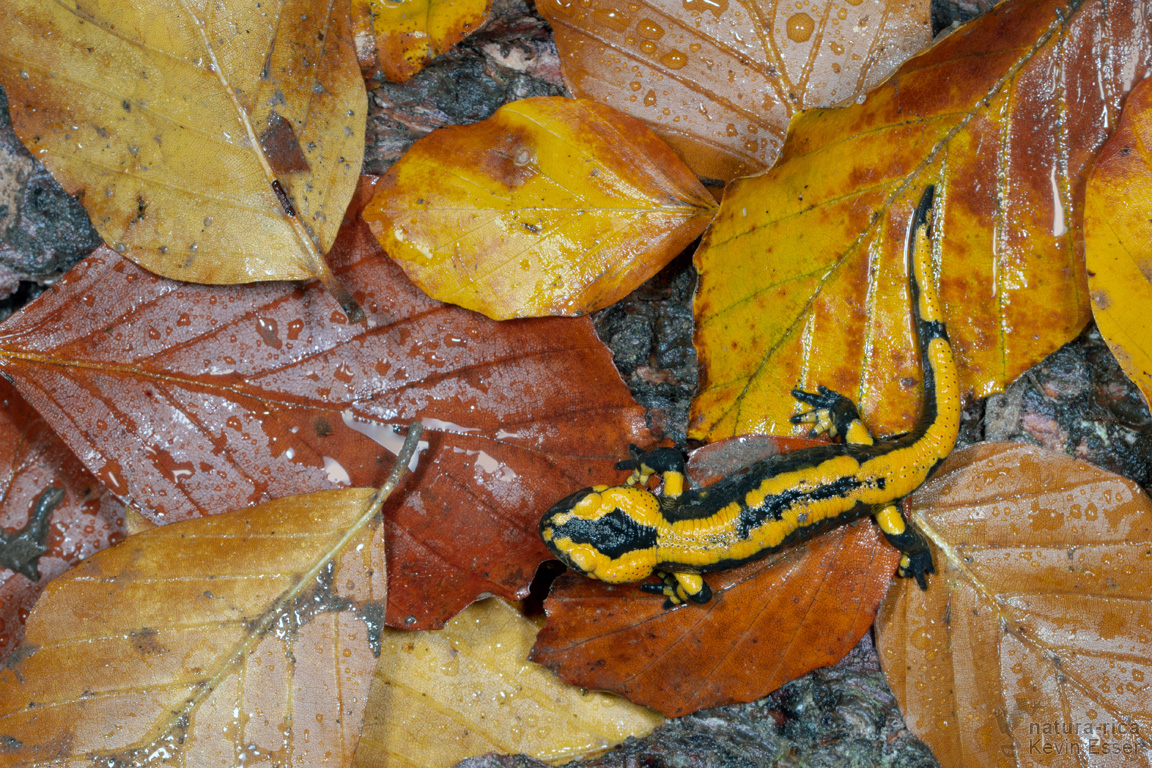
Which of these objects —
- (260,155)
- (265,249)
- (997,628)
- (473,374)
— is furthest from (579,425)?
(997,628)

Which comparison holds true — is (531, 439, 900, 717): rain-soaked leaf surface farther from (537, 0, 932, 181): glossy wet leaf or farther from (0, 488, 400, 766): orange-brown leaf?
(537, 0, 932, 181): glossy wet leaf

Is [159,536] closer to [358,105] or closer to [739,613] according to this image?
[358,105]

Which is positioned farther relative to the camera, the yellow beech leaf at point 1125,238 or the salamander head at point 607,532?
the salamander head at point 607,532

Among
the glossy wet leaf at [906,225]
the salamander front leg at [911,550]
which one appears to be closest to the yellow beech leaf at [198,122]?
the glossy wet leaf at [906,225]

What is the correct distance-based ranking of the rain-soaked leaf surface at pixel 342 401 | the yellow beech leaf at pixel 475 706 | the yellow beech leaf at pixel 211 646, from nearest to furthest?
the yellow beech leaf at pixel 211 646 < the rain-soaked leaf surface at pixel 342 401 < the yellow beech leaf at pixel 475 706

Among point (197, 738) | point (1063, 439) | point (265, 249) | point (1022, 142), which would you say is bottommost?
point (197, 738)

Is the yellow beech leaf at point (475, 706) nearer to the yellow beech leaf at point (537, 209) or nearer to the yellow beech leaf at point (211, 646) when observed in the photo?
the yellow beech leaf at point (211, 646)

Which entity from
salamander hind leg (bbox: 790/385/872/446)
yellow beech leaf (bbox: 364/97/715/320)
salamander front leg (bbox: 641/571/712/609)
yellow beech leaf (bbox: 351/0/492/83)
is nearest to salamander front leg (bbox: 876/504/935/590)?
salamander hind leg (bbox: 790/385/872/446)
